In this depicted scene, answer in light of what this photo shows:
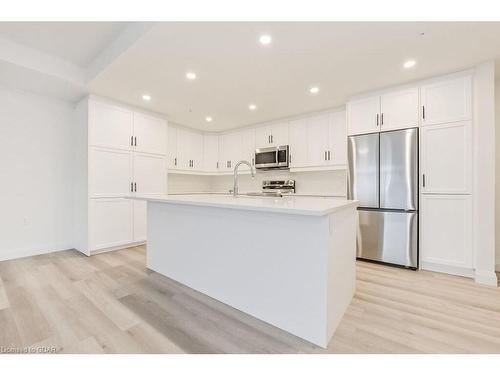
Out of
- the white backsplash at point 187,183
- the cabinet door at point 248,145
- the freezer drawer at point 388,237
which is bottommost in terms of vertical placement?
the freezer drawer at point 388,237

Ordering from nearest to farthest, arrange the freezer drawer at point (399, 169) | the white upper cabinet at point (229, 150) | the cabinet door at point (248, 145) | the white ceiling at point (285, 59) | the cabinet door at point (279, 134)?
the white ceiling at point (285, 59)
the freezer drawer at point (399, 169)
the cabinet door at point (279, 134)
the cabinet door at point (248, 145)
the white upper cabinet at point (229, 150)

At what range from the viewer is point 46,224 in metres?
3.42

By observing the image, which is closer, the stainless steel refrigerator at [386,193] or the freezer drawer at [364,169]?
the stainless steel refrigerator at [386,193]

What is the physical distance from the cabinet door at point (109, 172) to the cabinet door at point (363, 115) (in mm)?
3495

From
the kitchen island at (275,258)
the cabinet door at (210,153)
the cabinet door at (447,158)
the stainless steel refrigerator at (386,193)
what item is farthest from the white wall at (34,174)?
the cabinet door at (447,158)

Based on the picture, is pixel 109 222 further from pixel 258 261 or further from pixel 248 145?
pixel 248 145

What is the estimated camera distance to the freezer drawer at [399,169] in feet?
9.20

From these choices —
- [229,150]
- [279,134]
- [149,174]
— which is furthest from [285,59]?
Answer: [229,150]

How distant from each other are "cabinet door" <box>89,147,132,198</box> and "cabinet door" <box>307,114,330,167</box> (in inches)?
122

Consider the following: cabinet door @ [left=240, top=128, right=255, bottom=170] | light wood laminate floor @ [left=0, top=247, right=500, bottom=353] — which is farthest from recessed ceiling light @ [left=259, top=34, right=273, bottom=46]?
cabinet door @ [left=240, top=128, right=255, bottom=170]

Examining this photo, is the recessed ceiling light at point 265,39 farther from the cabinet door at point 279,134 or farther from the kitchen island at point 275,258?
the cabinet door at point 279,134

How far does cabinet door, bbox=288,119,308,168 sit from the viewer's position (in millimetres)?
4160

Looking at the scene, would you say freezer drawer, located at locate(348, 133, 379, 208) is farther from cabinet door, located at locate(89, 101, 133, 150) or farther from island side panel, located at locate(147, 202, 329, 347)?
cabinet door, located at locate(89, 101, 133, 150)
